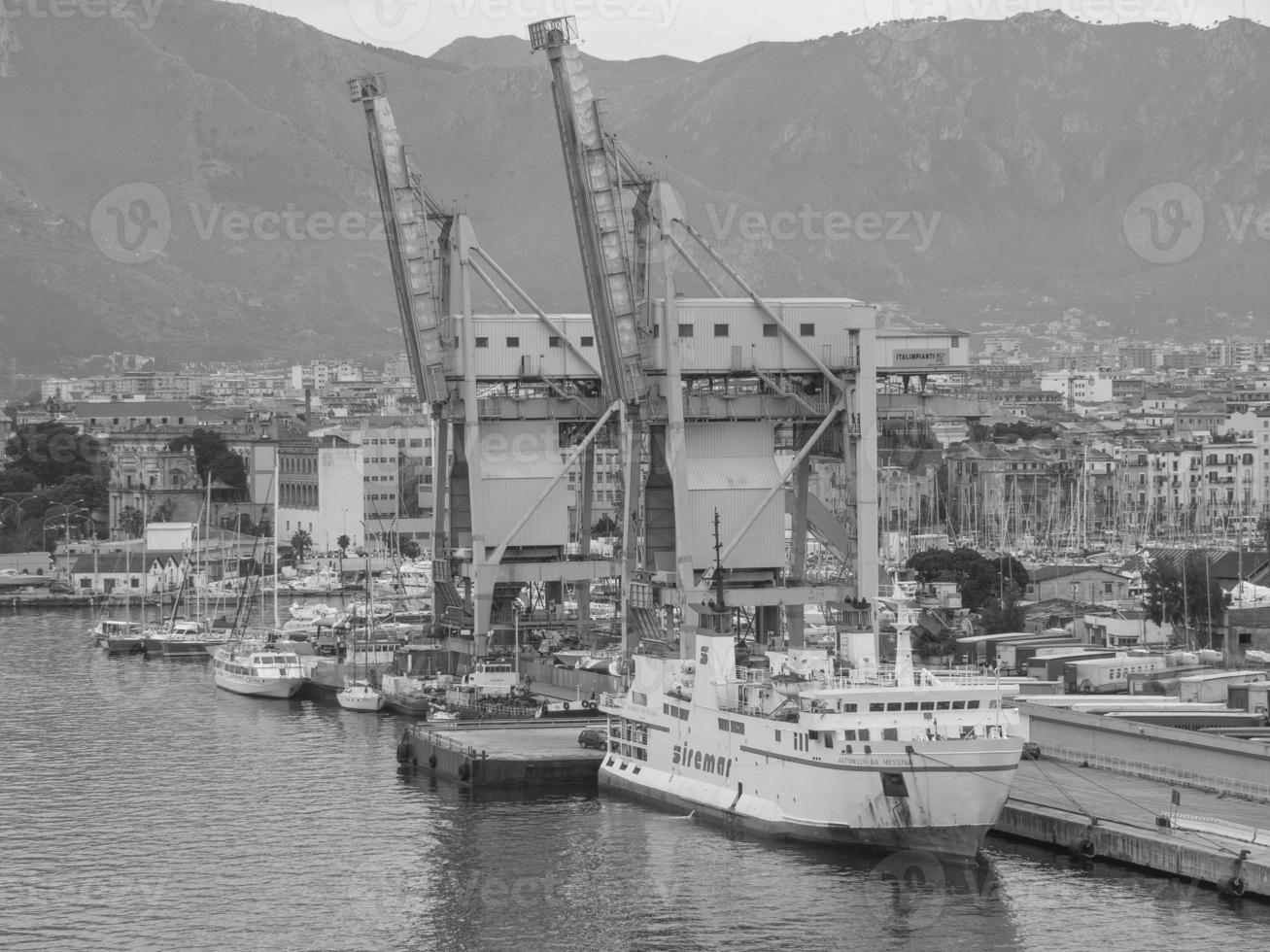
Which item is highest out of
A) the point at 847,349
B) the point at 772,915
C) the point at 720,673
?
the point at 847,349

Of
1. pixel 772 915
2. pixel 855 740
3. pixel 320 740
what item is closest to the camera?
pixel 772 915

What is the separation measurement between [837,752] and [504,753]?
9686 mm

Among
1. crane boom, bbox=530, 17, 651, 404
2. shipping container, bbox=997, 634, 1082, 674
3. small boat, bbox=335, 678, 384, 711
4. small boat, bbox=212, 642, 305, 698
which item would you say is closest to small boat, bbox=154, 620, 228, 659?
small boat, bbox=212, 642, 305, 698

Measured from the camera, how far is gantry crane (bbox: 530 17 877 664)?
184ft

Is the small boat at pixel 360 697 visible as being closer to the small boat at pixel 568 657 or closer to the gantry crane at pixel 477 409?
the gantry crane at pixel 477 409

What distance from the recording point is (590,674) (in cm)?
5850

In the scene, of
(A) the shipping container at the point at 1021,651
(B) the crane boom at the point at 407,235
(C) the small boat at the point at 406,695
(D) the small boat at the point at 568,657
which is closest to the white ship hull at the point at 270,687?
(C) the small boat at the point at 406,695

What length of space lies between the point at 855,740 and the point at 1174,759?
6.10 metres

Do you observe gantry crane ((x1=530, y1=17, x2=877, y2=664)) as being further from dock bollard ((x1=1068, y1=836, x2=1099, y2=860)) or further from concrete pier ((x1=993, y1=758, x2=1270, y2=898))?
dock bollard ((x1=1068, y1=836, x2=1099, y2=860))

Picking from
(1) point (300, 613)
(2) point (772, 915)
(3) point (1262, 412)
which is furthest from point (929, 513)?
(2) point (772, 915)

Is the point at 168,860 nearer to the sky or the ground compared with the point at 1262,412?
nearer to the ground

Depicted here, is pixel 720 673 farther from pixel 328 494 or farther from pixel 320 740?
pixel 328 494

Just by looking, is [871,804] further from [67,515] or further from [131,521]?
[131,521]

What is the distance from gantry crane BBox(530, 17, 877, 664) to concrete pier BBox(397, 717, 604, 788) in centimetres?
489
